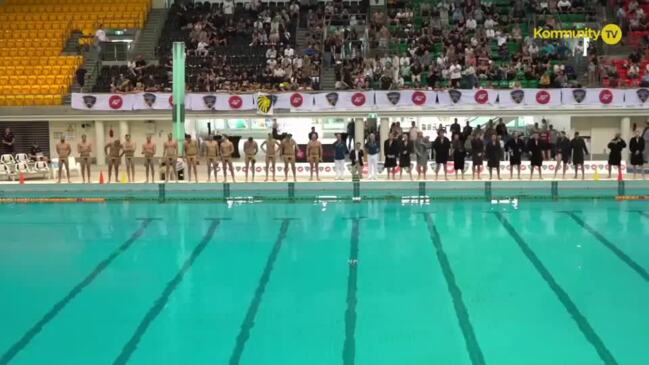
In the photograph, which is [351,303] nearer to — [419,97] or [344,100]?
[344,100]

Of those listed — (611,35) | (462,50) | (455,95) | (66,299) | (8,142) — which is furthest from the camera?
(611,35)

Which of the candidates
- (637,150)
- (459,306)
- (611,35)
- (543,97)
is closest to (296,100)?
(543,97)

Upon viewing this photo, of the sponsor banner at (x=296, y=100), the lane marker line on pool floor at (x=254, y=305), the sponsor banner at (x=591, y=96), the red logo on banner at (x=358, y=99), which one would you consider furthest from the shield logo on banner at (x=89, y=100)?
the sponsor banner at (x=591, y=96)

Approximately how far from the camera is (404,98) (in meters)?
23.0

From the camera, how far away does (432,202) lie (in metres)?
17.4

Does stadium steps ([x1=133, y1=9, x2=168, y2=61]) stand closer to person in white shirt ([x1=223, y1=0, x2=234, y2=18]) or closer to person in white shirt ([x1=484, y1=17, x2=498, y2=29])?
person in white shirt ([x1=223, y1=0, x2=234, y2=18])

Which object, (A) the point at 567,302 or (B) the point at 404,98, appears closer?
(A) the point at 567,302

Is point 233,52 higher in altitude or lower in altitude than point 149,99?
higher

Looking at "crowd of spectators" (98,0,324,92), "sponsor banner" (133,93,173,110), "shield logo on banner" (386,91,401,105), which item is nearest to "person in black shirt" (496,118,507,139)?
"shield logo on banner" (386,91,401,105)

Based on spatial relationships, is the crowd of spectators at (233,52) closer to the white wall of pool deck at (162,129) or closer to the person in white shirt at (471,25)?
the white wall of pool deck at (162,129)

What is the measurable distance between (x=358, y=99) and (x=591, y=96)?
609cm

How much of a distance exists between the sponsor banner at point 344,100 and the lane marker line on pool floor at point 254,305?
933 centimetres

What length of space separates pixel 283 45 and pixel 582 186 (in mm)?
10888

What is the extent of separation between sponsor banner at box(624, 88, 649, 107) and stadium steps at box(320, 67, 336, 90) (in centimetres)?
774
